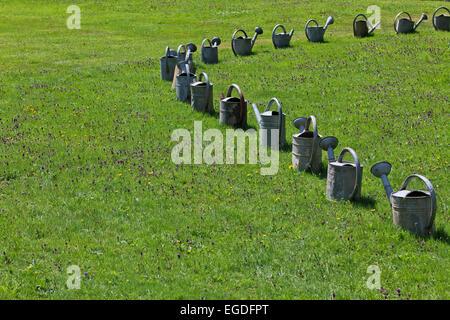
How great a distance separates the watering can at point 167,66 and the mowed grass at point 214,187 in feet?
1.04

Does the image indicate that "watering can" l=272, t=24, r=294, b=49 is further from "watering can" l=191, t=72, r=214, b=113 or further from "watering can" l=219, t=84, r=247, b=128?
"watering can" l=219, t=84, r=247, b=128

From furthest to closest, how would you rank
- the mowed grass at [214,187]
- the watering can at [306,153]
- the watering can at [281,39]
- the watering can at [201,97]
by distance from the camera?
the watering can at [281,39] < the watering can at [201,97] < the watering can at [306,153] < the mowed grass at [214,187]

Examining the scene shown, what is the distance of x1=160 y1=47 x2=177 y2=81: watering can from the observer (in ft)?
54.1

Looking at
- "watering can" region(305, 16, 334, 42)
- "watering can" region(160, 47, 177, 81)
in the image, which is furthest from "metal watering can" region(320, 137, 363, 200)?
"watering can" region(305, 16, 334, 42)

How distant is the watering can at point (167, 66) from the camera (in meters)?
16.5

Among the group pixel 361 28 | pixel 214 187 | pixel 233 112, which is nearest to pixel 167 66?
pixel 233 112

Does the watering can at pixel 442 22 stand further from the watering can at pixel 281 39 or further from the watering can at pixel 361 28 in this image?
the watering can at pixel 281 39

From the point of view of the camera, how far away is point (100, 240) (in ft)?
22.4

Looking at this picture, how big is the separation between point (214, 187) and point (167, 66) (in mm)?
8776

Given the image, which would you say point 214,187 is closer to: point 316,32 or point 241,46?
point 241,46

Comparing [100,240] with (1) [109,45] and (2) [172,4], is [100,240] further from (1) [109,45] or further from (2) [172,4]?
(2) [172,4]

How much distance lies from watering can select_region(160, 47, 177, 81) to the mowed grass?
32 cm

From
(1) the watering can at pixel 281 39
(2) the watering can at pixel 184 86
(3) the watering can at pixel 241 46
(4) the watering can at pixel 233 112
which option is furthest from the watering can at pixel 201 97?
(1) the watering can at pixel 281 39
